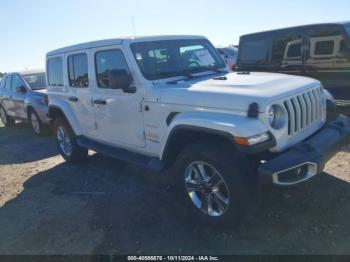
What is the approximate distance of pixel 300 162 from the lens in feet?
9.59

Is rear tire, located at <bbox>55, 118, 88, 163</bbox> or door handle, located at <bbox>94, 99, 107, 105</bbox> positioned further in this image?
rear tire, located at <bbox>55, 118, 88, 163</bbox>

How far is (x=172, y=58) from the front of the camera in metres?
4.39

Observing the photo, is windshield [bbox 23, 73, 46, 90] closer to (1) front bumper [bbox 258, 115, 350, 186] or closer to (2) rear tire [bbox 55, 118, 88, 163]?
(2) rear tire [bbox 55, 118, 88, 163]

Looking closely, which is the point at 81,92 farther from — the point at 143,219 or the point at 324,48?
the point at 324,48

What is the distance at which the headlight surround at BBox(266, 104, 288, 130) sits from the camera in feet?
10.1

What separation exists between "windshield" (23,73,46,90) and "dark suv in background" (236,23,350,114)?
5.49 m

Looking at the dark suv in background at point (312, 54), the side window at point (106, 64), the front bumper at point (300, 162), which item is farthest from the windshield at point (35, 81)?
the front bumper at point (300, 162)

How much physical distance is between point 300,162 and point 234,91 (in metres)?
0.89

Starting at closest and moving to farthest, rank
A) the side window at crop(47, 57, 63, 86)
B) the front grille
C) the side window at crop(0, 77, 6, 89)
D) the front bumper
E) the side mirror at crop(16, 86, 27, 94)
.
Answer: the front bumper
the front grille
the side window at crop(47, 57, 63, 86)
the side mirror at crop(16, 86, 27, 94)
the side window at crop(0, 77, 6, 89)

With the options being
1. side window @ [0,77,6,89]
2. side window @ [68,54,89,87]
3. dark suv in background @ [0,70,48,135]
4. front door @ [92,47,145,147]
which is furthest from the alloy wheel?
side window @ [0,77,6,89]

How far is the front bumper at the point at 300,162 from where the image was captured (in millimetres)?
2863

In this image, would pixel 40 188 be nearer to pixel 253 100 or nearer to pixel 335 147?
pixel 253 100

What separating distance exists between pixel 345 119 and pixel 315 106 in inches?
20.7

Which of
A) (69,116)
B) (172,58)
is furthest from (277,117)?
(69,116)
